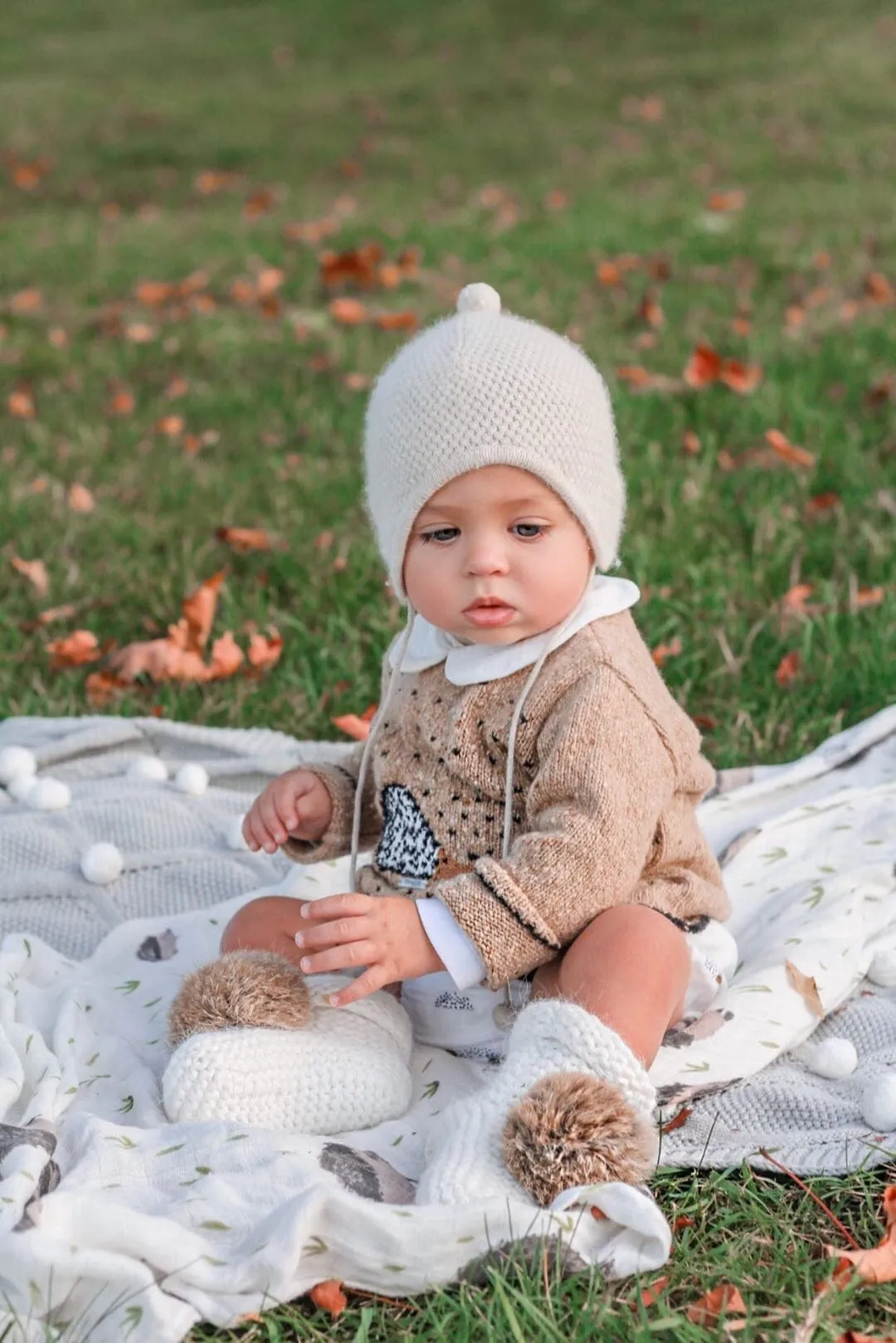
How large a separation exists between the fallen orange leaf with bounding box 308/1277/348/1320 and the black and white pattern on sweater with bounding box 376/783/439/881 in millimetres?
601

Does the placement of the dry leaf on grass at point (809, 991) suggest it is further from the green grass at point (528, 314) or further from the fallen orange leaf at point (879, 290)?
the fallen orange leaf at point (879, 290)

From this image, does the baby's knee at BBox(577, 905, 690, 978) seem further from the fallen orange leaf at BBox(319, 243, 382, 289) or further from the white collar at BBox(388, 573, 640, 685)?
the fallen orange leaf at BBox(319, 243, 382, 289)

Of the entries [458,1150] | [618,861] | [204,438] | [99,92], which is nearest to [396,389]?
[618,861]

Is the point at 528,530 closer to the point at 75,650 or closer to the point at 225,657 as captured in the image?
the point at 225,657

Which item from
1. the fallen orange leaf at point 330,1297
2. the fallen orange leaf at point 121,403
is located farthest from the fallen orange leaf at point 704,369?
the fallen orange leaf at point 330,1297

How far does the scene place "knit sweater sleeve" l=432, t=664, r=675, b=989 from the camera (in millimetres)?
1968

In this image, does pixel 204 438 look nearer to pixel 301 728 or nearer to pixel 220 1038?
pixel 301 728

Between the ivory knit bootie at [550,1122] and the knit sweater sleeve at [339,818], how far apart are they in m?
0.55

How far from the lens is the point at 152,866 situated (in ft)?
9.14

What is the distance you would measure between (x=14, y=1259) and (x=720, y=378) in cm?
379

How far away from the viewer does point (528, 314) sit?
584cm

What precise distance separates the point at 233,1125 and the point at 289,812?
55 centimetres

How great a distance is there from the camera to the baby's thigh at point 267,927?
7.32 feet

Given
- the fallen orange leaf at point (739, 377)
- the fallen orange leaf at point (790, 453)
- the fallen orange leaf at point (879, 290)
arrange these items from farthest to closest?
1. the fallen orange leaf at point (879, 290)
2. the fallen orange leaf at point (739, 377)
3. the fallen orange leaf at point (790, 453)
